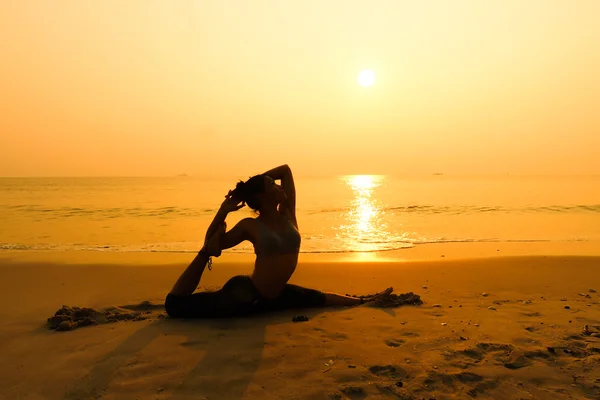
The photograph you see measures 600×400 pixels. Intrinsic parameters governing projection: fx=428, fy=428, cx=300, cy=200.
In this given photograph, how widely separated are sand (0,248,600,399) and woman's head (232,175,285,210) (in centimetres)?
142

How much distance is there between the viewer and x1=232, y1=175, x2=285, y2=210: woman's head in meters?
4.75

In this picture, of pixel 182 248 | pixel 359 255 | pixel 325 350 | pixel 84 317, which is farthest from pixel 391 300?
pixel 182 248

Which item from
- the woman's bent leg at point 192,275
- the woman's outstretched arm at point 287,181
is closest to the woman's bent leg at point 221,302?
the woman's bent leg at point 192,275

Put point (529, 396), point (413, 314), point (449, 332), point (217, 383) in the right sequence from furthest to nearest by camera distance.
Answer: point (413, 314)
point (449, 332)
point (217, 383)
point (529, 396)

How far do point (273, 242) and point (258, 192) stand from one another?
1.93 ft

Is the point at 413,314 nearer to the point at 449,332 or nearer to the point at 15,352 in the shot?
the point at 449,332

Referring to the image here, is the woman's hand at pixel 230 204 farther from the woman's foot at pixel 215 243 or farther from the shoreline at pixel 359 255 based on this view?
the shoreline at pixel 359 255

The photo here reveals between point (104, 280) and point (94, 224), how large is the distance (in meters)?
13.3

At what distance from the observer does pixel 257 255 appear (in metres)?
4.91

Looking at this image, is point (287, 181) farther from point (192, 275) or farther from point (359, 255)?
point (359, 255)

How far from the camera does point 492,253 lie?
11852 millimetres

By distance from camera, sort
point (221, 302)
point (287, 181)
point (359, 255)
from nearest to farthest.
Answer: point (221, 302)
point (287, 181)
point (359, 255)

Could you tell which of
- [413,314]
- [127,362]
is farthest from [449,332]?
[127,362]

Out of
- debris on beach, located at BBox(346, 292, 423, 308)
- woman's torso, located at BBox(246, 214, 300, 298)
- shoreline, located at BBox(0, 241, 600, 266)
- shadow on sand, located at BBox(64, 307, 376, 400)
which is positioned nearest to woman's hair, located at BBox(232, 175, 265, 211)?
woman's torso, located at BBox(246, 214, 300, 298)
